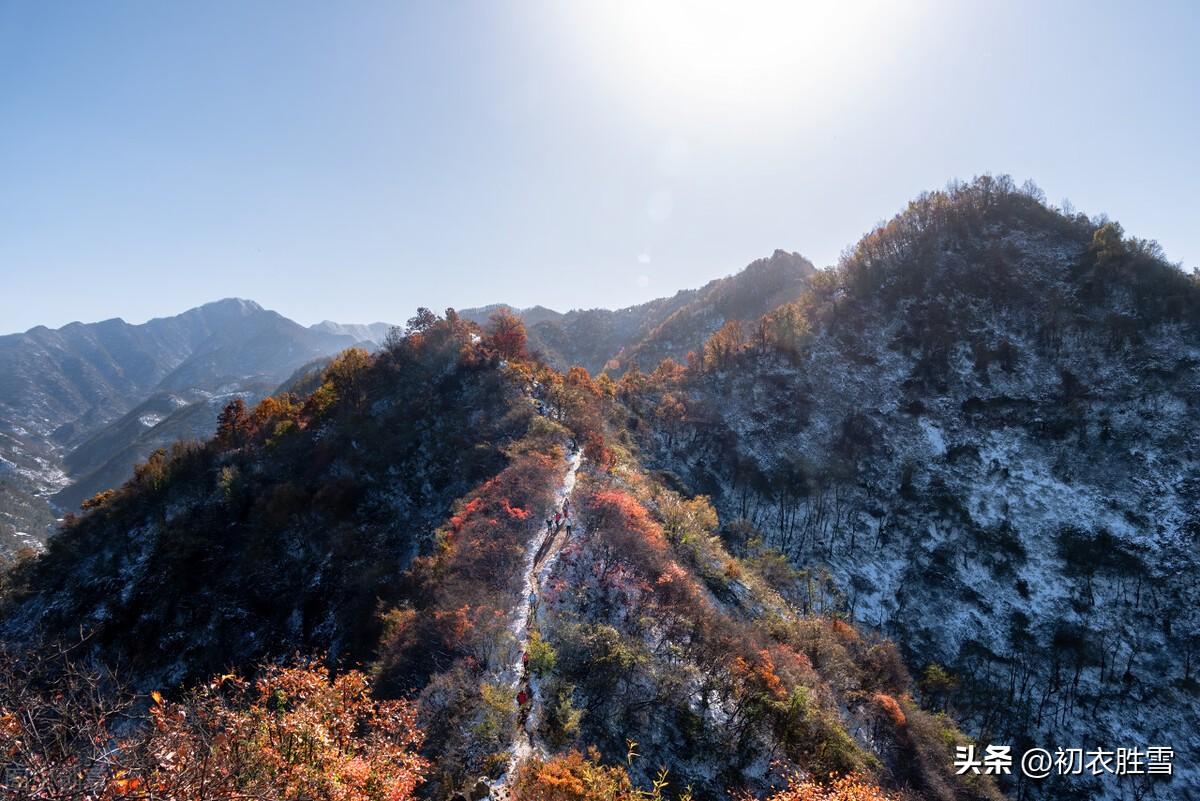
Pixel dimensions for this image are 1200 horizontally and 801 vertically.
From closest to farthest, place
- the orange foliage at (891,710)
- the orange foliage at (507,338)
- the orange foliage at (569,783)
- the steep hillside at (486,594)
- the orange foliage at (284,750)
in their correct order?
1. the orange foliage at (284,750)
2. the orange foliage at (569,783)
3. the steep hillside at (486,594)
4. the orange foliage at (891,710)
5. the orange foliage at (507,338)

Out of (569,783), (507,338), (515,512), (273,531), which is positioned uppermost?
(507,338)

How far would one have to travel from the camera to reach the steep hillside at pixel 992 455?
38.6 meters

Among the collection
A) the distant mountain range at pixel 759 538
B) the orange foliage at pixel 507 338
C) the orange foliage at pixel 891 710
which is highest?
the orange foliage at pixel 507 338

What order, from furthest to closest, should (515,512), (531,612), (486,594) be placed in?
1. (515,512)
2. (486,594)
3. (531,612)

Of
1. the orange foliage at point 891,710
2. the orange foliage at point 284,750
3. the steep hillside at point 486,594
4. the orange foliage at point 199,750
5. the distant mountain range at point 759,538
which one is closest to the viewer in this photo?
the orange foliage at point 199,750

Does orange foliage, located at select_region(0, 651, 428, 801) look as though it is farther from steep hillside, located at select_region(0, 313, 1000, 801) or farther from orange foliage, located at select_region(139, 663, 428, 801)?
steep hillside, located at select_region(0, 313, 1000, 801)

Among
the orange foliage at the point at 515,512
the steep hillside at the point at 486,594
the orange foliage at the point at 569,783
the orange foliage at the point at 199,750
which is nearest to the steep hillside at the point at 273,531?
the steep hillside at the point at 486,594

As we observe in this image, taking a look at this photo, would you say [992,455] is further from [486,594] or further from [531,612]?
[486,594]

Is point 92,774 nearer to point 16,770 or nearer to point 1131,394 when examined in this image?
point 16,770

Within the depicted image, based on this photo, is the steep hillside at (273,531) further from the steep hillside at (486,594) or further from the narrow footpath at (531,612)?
the narrow footpath at (531,612)

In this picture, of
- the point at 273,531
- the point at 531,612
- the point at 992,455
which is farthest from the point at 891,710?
the point at 273,531

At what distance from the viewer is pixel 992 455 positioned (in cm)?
5112

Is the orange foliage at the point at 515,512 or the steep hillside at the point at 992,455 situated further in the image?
the steep hillside at the point at 992,455

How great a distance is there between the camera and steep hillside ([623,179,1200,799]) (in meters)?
38.6
